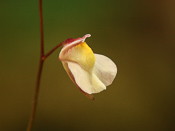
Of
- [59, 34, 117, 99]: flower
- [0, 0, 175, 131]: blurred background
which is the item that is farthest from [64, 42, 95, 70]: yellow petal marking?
[0, 0, 175, 131]: blurred background

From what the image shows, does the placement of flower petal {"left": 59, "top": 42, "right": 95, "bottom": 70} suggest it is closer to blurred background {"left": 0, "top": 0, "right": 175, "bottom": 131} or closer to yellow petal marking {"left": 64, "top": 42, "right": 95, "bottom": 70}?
yellow petal marking {"left": 64, "top": 42, "right": 95, "bottom": 70}

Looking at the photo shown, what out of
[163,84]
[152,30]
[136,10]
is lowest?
[163,84]

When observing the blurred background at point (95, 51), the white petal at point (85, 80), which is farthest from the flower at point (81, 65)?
the blurred background at point (95, 51)

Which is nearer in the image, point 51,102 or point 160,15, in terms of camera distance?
point 51,102

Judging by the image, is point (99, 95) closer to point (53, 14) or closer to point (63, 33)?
point (63, 33)

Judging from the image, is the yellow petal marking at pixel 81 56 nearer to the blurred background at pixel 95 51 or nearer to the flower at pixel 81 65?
the flower at pixel 81 65

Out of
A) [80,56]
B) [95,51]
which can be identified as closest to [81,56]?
[80,56]

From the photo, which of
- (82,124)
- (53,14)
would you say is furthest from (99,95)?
(53,14)
